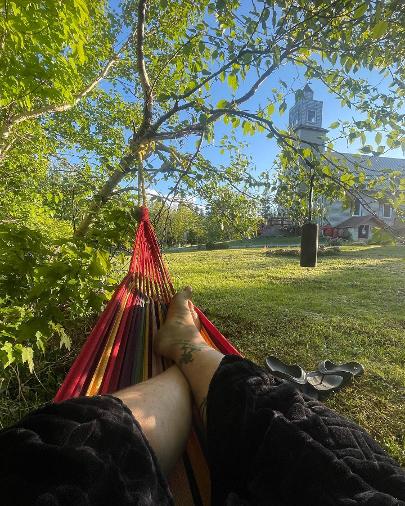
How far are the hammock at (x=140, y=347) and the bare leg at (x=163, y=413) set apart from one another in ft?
0.20

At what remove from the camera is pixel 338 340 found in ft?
9.56

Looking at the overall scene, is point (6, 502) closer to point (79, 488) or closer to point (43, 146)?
point (79, 488)

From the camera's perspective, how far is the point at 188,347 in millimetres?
1115

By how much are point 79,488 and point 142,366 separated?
703mm

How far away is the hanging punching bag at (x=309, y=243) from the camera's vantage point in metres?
1.93

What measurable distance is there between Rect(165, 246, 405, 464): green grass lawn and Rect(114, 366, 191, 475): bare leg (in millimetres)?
1194

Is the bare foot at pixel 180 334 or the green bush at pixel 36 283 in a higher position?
the green bush at pixel 36 283

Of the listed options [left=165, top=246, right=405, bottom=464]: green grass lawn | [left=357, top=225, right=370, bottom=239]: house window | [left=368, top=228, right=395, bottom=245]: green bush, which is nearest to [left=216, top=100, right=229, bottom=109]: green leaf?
[left=368, top=228, right=395, bottom=245]: green bush

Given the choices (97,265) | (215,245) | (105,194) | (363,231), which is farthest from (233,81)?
(363,231)

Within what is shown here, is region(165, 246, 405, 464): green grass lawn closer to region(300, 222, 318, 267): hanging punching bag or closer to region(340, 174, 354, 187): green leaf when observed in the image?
region(300, 222, 318, 267): hanging punching bag

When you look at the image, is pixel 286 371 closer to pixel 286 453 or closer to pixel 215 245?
pixel 286 453

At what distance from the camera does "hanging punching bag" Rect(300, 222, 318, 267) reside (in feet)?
6.34

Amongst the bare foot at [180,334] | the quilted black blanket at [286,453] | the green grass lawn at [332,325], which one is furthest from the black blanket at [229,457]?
the green grass lawn at [332,325]

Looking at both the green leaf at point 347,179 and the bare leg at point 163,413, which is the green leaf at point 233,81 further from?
the bare leg at point 163,413
